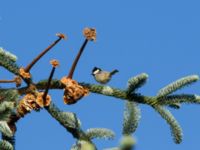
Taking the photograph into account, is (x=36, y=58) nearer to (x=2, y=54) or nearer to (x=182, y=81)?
(x=2, y=54)

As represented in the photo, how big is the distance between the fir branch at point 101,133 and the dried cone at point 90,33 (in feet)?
1.59

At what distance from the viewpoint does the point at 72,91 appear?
7.95ft

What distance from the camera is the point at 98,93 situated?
2.53 metres

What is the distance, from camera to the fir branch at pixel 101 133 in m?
2.33

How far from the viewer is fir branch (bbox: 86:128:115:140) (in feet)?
7.66

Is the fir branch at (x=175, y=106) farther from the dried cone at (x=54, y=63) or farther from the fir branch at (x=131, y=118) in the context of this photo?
the dried cone at (x=54, y=63)

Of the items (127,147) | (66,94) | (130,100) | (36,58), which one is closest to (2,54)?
(36,58)

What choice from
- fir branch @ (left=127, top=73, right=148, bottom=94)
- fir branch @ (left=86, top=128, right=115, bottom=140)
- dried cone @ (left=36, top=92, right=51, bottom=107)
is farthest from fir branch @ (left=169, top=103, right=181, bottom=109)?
dried cone @ (left=36, top=92, right=51, bottom=107)

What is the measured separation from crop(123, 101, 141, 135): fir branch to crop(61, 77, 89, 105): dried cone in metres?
0.26

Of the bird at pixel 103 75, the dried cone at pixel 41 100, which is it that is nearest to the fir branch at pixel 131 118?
the dried cone at pixel 41 100

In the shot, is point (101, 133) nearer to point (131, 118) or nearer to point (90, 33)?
point (131, 118)

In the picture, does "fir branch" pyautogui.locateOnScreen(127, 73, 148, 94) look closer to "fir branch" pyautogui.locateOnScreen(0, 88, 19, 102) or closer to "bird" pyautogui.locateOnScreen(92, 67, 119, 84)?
"fir branch" pyautogui.locateOnScreen(0, 88, 19, 102)

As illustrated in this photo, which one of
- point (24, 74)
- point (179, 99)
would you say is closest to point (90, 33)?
point (24, 74)

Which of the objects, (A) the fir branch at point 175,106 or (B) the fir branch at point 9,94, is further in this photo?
(A) the fir branch at point 175,106
